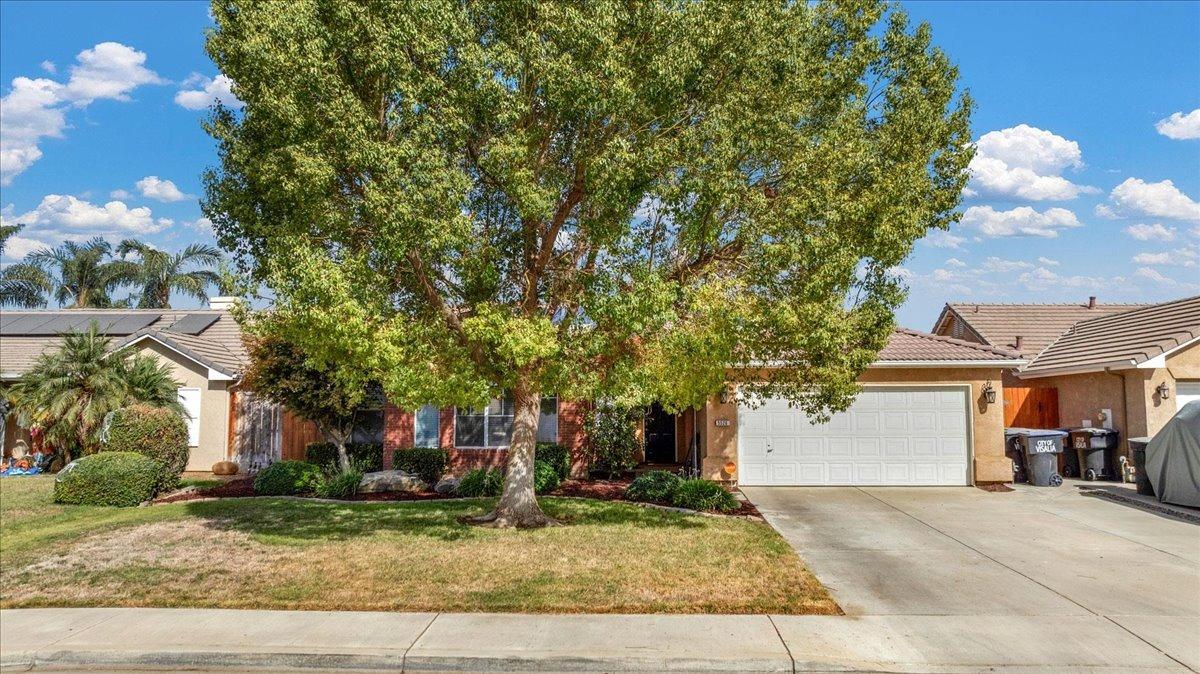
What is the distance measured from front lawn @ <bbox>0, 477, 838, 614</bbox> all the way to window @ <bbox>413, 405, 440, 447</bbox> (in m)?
4.65

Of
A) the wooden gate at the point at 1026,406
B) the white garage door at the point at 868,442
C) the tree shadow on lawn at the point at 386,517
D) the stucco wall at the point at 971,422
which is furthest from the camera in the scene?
the wooden gate at the point at 1026,406

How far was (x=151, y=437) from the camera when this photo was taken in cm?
1521

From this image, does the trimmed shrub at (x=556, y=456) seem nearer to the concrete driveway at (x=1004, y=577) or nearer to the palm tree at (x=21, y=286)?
the concrete driveway at (x=1004, y=577)

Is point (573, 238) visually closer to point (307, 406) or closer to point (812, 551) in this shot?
point (812, 551)

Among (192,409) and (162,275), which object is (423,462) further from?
(162,275)

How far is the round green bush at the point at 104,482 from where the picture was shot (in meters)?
13.4

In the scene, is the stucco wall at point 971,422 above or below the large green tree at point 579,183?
below

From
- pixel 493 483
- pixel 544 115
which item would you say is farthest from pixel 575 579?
pixel 493 483

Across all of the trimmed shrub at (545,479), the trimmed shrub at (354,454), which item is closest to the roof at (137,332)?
the trimmed shrub at (354,454)

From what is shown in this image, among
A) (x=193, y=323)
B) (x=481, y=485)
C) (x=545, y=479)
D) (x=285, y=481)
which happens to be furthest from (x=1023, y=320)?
(x=193, y=323)

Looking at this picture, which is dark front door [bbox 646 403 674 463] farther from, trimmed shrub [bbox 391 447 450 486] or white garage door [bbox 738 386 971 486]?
trimmed shrub [bbox 391 447 450 486]

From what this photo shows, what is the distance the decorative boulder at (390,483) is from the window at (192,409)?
6.29 m

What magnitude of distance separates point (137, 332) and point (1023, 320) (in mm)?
26426

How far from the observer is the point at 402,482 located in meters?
15.4
